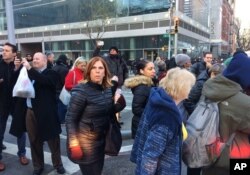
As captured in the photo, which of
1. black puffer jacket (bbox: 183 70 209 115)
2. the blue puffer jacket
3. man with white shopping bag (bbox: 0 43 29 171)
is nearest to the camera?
the blue puffer jacket

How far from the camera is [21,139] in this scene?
17.2 ft

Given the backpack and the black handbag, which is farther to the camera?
the black handbag

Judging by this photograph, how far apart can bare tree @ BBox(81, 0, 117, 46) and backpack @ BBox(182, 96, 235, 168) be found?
34.9 m

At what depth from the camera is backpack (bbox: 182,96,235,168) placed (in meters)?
2.62

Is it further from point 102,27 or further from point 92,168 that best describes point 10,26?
point 102,27

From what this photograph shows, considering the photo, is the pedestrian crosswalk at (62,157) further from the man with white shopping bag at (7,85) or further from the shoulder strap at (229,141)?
the shoulder strap at (229,141)

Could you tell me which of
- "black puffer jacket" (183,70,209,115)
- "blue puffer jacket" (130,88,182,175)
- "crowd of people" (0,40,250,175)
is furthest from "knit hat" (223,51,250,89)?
"black puffer jacket" (183,70,209,115)

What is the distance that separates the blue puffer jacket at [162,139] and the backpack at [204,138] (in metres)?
0.29

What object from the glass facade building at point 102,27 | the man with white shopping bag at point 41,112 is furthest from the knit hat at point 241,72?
the glass facade building at point 102,27

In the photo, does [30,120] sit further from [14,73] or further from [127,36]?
[127,36]

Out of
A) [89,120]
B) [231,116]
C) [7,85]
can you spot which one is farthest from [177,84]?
[7,85]

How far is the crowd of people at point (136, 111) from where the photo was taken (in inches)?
95.2

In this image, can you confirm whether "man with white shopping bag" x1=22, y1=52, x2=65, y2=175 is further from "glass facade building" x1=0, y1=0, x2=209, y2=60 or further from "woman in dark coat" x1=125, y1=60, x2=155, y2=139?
"glass facade building" x1=0, y1=0, x2=209, y2=60

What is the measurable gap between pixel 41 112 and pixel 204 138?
2.66 meters
